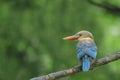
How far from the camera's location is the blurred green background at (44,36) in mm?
3986

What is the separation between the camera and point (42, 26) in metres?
4.12

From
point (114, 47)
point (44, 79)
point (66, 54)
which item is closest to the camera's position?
point (44, 79)

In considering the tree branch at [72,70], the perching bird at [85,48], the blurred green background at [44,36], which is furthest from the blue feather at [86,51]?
the blurred green background at [44,36]

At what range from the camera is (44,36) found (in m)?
4.08

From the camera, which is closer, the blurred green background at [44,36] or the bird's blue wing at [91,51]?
the bird's blue wing at [91,51]

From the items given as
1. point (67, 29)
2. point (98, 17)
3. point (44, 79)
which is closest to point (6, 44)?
point (67, 29)

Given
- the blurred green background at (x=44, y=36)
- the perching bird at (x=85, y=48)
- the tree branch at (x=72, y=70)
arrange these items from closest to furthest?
1. the tree branch at (x=72, y=70)
2. the perching bird at (x=85, y=48)
3. the blurred green background at (x=44, y=36)

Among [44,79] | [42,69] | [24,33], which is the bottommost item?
[42,69]

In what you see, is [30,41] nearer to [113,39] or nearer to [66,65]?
[66,65]

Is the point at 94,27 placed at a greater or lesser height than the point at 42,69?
greater

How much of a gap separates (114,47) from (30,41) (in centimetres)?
72

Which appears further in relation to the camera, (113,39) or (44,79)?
(113,39)

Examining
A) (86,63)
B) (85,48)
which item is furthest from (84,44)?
(86,63)

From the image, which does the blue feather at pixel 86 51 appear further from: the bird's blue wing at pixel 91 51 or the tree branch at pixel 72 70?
the tree branch at pixel 72 70
